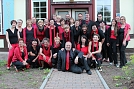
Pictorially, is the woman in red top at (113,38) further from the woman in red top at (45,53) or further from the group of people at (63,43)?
the woman in red top at (45,53)

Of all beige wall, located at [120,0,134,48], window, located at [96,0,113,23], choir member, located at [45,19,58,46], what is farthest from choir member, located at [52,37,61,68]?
beige wall, located at [120,0,134,48]

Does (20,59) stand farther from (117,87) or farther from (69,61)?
(117,87)

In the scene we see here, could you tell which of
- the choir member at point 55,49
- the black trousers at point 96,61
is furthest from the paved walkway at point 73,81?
the choir member at point 55,49

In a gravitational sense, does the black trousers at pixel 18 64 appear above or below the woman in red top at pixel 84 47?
below

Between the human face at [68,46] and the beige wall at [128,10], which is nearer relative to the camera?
the human face at [68,46]

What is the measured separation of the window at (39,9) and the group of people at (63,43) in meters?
3.68

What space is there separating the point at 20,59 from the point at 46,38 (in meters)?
1.17

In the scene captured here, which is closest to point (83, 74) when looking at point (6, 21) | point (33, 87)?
point (33, 87)

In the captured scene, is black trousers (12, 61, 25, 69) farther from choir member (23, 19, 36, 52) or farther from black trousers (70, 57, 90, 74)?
black trousers (70, 57, 90, 74)

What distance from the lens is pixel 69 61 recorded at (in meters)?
9.34

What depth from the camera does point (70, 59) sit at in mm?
9320

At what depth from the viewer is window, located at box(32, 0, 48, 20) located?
1440 centimetres

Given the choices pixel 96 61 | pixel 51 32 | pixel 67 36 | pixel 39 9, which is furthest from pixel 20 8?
pixel 96 61

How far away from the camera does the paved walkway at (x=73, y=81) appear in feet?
23.9
